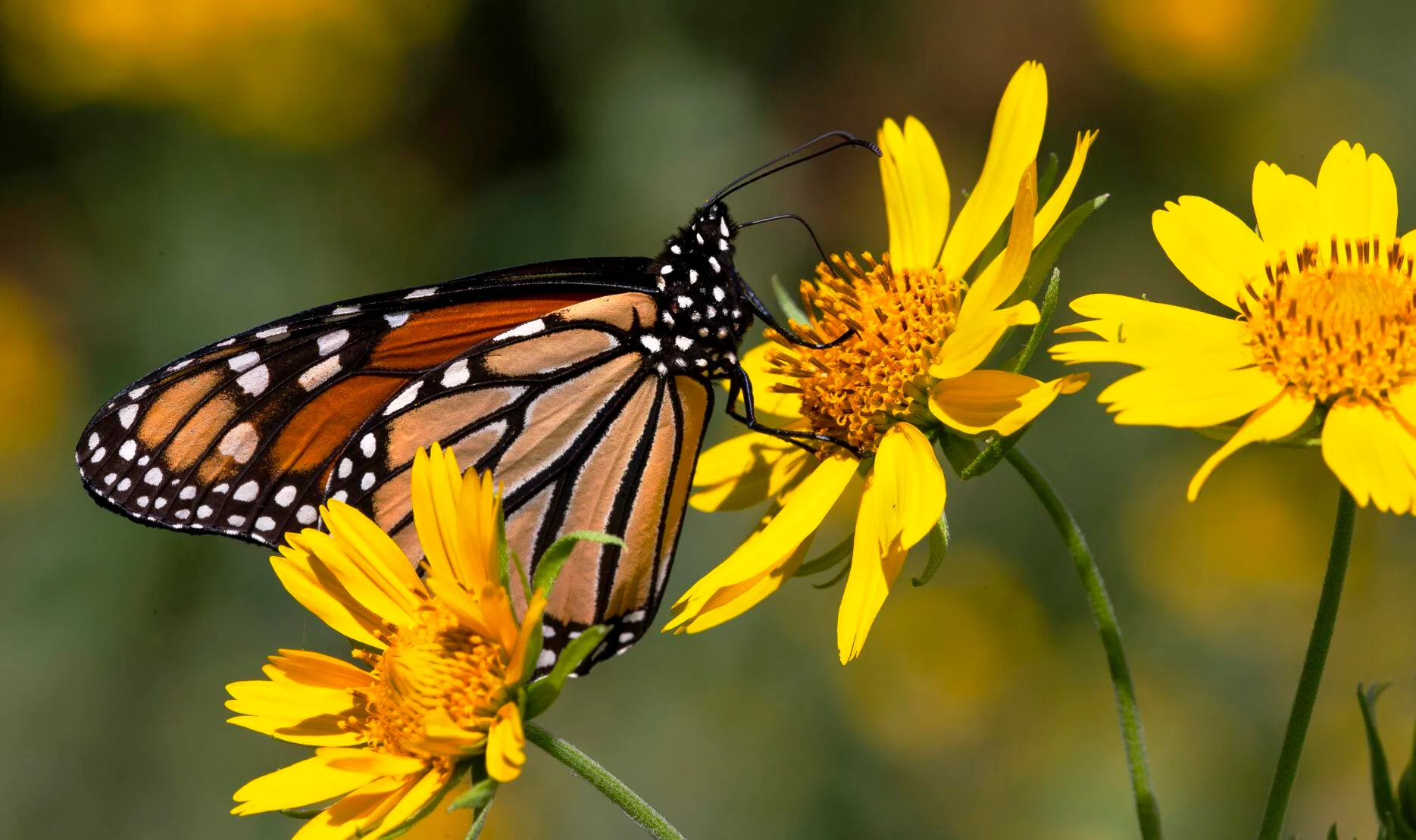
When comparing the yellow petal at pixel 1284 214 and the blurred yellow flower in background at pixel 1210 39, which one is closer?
the yellow petal at pixel 1284 214

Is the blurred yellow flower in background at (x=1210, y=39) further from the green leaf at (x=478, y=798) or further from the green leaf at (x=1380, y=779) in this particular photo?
the green leaf at (x=478, y=798)

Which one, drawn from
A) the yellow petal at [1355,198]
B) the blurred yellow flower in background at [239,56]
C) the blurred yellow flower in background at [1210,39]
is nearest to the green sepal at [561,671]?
the yellow petal at [1355,198]

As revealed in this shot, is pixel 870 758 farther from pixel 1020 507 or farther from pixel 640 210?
pixel 640 210

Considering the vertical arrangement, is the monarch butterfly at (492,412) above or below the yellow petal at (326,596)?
above

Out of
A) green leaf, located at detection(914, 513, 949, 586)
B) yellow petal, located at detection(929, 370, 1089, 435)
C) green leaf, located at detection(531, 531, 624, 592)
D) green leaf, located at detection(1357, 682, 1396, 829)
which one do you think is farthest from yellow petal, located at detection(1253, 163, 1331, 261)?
green leaf, located at detection(531, 531, 624, 592)

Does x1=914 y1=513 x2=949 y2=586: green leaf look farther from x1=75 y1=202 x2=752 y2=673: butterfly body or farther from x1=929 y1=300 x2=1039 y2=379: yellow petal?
x1=75 y1=202 x2=752 y2=673: butterfly body

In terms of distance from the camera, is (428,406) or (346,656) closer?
(428,406)

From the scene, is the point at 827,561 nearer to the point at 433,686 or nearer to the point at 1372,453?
the point at 433,686

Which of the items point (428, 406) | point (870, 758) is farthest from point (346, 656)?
point (428, 406)
